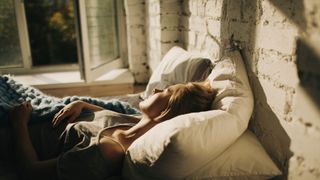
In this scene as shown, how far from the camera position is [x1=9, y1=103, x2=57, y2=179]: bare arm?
1111 millimetres

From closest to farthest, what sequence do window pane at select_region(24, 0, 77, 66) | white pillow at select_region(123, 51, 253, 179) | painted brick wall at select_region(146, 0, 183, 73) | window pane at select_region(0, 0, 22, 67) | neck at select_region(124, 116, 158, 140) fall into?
1. white pillow at select_region(123, 51, 253, 179)
2. neck at select_region(124, 116, 158, 140)
3. painted brick wall at select_region(146, 0, 183, 73)
4. window pane at select_region(0, 0, 22, 67)
5. window pane at select_region(24, 0, 77, 66)

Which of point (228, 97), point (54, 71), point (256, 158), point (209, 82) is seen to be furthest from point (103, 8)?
point (256, 158)

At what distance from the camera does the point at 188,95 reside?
1170 millimetres

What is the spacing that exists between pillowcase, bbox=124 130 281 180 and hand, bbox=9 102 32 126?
0.64 m

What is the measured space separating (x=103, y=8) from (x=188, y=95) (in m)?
2.11

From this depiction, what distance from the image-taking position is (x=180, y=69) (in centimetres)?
165

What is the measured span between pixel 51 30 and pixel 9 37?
1792 millimetres

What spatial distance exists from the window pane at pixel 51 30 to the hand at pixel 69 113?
3.22m

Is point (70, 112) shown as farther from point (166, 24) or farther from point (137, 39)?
point (137, 39)

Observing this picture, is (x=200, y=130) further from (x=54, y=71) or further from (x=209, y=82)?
(x=54, y=71)

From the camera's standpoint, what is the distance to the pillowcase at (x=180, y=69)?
1.47m

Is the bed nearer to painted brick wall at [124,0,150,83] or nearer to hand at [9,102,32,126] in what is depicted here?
hand at [9,102,32,126]

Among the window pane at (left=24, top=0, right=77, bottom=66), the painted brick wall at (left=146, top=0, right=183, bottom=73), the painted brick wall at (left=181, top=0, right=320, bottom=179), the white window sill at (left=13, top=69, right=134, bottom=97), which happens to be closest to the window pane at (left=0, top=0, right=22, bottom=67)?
the white window sill at (left=13, top=69, right=134, bottom=97)

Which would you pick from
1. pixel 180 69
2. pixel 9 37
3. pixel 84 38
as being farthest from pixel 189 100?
pixel 9 37
